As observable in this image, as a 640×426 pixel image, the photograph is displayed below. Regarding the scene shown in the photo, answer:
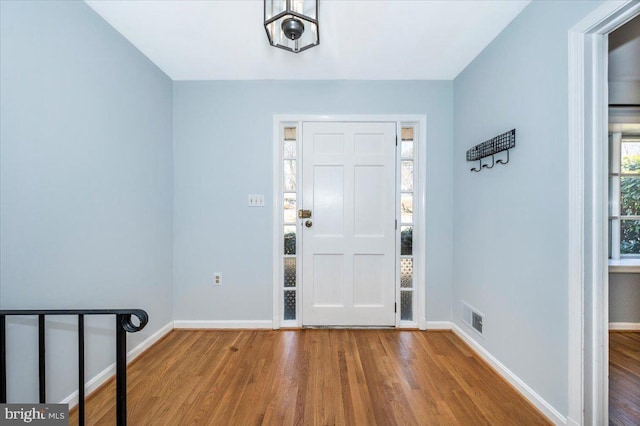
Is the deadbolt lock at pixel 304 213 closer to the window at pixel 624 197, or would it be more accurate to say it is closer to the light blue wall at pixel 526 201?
the light blue wall at pixel 526 201

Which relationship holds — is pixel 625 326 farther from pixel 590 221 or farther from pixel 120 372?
pixel 120 372

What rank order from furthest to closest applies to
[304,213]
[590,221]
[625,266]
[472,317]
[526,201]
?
[304,213] < [625,266] < [472,317] < [526,201] < [590,221]

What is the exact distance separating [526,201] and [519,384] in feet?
3.90

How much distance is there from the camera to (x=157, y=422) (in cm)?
152

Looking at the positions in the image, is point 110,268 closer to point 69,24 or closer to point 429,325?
point 69,24

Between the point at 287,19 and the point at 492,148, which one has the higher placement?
the point at 287,19

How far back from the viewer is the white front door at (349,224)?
2730 mm

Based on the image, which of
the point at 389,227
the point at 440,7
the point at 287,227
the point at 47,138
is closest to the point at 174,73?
the point at 47,138

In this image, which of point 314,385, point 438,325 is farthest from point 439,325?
point 314,385

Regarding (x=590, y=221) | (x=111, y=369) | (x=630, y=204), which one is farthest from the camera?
(x=630, y=204)

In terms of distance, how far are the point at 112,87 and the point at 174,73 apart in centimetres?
78

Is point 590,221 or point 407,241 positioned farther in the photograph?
point 407,241

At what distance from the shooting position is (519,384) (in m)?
1.78

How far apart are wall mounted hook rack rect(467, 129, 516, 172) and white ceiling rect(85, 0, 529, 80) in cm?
80
